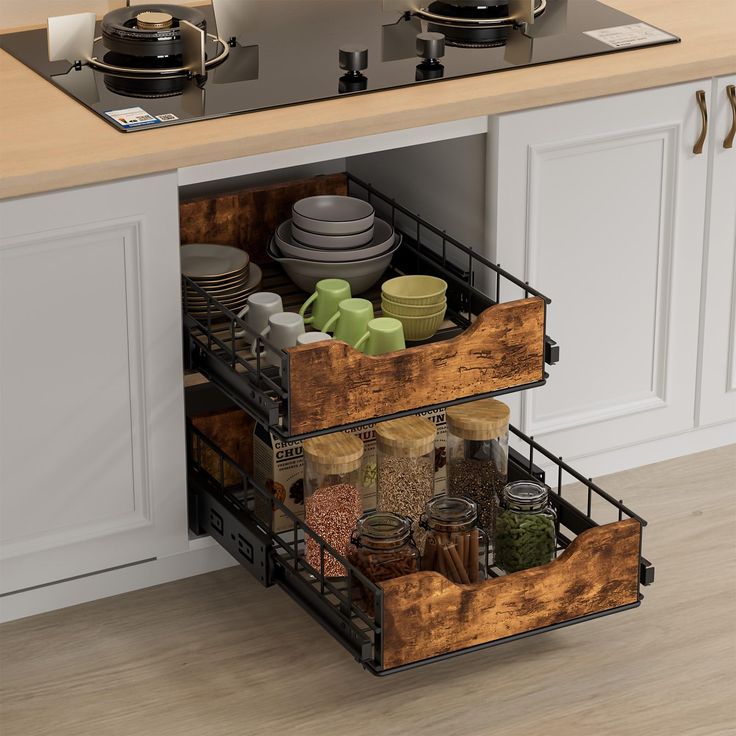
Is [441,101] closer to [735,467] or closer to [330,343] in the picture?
[330,343]

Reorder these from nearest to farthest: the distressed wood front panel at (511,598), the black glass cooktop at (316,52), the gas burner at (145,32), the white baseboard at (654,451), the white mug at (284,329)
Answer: the distressed wood front panel at (511,598), the white mug at (284,329), the black glass cooktop at (316,52), the gas burner at (145,32), the white baseboard at (654,451)

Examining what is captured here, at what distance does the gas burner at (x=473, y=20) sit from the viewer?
9.56ft

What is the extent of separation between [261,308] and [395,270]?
44cm

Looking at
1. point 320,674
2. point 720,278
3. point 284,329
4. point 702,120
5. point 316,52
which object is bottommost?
point 320,674

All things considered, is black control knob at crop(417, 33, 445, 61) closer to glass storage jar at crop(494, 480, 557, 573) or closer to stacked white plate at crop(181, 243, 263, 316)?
stacked white plate at crop(181, 243, 263, 316)

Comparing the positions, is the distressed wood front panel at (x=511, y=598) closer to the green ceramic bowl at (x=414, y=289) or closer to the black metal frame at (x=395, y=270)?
the black metal frame at (x=395, y=270)

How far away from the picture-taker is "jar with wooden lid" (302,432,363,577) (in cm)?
251

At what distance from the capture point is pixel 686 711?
2.44m

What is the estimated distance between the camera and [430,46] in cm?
273

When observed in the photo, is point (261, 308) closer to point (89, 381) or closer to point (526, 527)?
point (89, 381)

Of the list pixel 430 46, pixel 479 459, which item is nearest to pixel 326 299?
pixel 479 459

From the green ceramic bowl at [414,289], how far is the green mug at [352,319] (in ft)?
0.35

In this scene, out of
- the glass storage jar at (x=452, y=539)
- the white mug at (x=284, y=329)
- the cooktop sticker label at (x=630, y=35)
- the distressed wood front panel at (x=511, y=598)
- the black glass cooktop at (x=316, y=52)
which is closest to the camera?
the distressed wood front panel at (x=511, y=598)

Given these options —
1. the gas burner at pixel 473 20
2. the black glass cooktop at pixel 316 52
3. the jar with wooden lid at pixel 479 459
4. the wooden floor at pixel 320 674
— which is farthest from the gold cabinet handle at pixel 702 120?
the wooden floor at pixel 320 674
